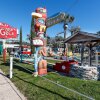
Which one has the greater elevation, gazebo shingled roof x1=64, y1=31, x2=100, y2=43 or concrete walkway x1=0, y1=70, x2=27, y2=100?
gazebo shingled roof x1=64, y1=31, x2=100, y2=43

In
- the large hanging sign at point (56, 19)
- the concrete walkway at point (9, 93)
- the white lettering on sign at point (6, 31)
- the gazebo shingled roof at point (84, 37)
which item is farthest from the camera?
the white lettering on sign at point (6, 31)

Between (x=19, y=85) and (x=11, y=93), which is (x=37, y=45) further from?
(x=11, y=93)

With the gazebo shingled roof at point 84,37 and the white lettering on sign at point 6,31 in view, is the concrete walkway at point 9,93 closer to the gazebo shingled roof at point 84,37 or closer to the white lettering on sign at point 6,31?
the gazebo shingled roof at point 84,37

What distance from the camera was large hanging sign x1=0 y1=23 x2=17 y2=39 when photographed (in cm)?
2023

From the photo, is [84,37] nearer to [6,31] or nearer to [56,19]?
[56,19]

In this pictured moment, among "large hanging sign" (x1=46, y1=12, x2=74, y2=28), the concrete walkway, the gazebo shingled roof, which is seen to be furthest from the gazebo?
the concrete walkway

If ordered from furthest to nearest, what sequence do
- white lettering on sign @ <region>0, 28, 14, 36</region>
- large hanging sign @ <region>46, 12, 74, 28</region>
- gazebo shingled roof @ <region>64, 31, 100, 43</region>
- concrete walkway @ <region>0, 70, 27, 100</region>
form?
white lettering on sign @ <region>0, 28, 14, 36</region>
large hanging sign @ <region>46, 12, 74, 28</region>
gazebo shingled roof @ <region>64, 31, 100, 43</region>
concrete walkway @ <region>0, 70, 27, 100</region>

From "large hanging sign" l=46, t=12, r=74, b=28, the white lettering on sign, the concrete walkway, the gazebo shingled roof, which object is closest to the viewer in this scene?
the concrete walkway

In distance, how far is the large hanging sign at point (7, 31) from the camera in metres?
20.2

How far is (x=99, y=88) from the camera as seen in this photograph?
7488mm

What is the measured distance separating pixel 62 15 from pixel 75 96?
5533 mm

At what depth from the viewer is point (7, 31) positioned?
20.9 meters

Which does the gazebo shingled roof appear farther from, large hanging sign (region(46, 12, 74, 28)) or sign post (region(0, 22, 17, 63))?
sign post (region(0, 22, 17, 63))

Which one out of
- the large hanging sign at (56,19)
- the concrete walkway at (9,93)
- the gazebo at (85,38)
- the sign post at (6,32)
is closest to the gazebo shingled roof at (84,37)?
the gazebo at (85,38)
